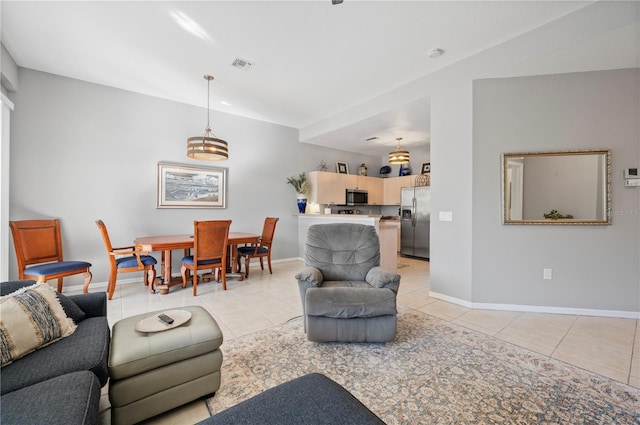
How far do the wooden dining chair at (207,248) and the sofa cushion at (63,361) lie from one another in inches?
78.9

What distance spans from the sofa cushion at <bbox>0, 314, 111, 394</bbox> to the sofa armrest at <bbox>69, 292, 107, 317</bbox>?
0.33m

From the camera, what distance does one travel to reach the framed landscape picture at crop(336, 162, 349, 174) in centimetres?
677

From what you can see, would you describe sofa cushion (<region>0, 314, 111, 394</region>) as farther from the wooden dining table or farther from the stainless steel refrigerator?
the stainless steel refrigerator

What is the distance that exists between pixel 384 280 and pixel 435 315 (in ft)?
3.33

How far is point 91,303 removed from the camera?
75.8 inches

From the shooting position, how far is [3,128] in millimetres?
3219

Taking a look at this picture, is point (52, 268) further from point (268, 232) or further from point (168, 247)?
point (268, 232)

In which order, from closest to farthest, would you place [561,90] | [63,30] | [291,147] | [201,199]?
[63,30]
[561,90]
[201,199]
[291,147]

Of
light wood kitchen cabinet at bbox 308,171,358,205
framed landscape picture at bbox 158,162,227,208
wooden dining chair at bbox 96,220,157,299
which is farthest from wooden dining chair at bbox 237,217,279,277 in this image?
light wood kitchen cabinet at bbox 308,171,358,205

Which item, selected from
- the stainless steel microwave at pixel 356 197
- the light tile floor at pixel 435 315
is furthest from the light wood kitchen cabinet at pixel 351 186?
the light tile floor at pixel 435 315

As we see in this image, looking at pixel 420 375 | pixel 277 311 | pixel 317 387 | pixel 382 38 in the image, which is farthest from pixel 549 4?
pixel 277 311

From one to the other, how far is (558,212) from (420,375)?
8.49ft

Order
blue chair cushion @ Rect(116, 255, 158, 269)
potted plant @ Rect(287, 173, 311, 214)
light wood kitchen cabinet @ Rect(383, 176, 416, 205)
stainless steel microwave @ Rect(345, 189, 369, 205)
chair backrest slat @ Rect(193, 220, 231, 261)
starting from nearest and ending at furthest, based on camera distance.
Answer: blue chair cushion @ Rect(116, 255, 158, 269) → chair backrest slat @ Rect(193, 220, 231, 261) → potted plant @ Rect(287, 173, 311, 214) → stainless steel microwave @ Rect(345, 189, 369, 205) → light wood kitchen cabinet @ Rect(383, 176, 416, 205)

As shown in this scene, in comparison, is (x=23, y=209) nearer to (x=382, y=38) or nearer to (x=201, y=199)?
(x=201, y=199)
